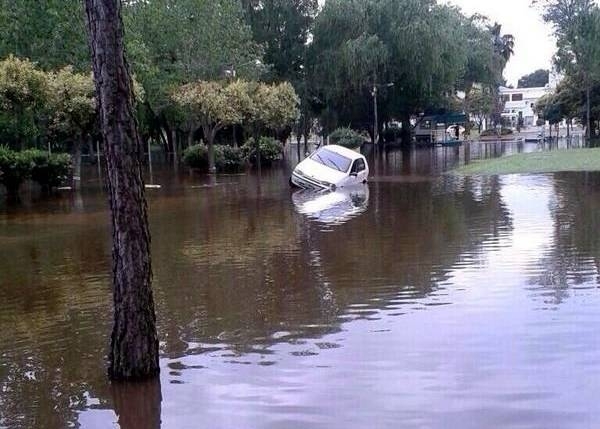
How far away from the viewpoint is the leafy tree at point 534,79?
150938 mm

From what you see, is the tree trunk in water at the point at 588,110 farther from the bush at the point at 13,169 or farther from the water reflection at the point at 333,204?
the bush at the point at 13,169

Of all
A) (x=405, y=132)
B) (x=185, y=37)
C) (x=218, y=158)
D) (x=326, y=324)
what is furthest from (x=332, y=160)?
(x=405, y=132)

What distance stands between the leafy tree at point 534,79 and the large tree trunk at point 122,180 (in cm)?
15311

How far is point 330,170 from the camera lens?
1018 inches

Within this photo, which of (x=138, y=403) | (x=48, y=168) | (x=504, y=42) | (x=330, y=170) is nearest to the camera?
(x=138, y=403)

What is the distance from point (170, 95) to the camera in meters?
37.0

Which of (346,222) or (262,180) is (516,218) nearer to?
(346,222)

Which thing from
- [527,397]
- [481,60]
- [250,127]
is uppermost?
[481,60]

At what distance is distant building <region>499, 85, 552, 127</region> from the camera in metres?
116

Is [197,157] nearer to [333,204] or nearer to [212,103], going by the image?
[212,103]

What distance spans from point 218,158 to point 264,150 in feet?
16.9

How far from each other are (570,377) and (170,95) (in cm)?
3293

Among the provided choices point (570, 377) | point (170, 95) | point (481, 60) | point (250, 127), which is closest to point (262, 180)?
point (170, 95)

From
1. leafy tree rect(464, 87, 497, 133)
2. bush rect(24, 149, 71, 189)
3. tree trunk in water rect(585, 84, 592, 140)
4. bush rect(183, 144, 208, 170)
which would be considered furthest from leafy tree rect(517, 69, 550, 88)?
bush rect(24, 149, 71, 189)
